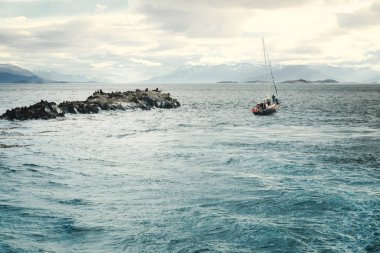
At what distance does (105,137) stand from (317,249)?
1130 inches

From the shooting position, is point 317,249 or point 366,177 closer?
point 317,249

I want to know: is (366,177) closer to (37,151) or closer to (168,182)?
(168,182)

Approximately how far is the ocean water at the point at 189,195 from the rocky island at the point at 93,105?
58.0ft

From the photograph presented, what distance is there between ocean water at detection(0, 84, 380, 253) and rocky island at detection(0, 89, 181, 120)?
1768 centimetres

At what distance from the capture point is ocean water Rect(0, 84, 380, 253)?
13031 millimetres

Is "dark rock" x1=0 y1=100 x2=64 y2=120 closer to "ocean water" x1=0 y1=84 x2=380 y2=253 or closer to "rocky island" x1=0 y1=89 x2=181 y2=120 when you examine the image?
"rocky island" x1=0 y1=89 x2=181 y2=120

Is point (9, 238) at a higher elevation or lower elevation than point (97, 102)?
lower

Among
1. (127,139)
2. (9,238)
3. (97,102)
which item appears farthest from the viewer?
(97,102)

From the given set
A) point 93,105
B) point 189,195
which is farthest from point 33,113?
point 189,195

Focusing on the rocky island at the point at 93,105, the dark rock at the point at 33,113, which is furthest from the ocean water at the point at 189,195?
the rocky island at the point at 93,105

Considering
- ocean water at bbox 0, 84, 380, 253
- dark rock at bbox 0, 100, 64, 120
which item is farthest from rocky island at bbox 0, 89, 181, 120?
ocean water at bbox 0, 84, 380, 253

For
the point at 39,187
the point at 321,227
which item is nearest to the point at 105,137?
the point at 39,187

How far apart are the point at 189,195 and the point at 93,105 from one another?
49.2 meters

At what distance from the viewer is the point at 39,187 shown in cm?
1967
